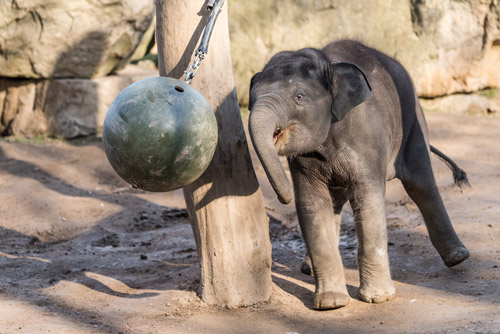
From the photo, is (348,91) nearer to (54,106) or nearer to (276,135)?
(276,135)

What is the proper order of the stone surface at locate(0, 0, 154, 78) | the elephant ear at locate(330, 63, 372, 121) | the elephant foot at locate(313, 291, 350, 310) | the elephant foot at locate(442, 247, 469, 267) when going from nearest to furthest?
the elephant ear at locate(330, 63, 372, 121)
the elephant foot at locate(313, 291, 350, 310)
the elephant foot at locate(442, 247, 469, 267)
the stone surface at locate(0, 0, 154, 78)

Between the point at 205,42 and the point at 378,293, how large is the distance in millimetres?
2100

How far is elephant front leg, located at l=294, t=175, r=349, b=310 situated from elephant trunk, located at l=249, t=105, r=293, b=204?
0.93 metres

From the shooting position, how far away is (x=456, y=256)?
551cm

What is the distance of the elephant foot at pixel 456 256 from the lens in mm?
5512

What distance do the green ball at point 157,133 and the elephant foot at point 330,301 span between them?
1570 mm

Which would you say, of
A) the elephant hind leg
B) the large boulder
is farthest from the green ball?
the large boulder

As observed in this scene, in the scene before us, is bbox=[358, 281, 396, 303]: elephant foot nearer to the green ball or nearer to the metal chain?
the green ball

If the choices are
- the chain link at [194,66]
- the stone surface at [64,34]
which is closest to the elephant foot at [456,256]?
the chain link at [194,66]

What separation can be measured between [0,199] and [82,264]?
7.27 ft

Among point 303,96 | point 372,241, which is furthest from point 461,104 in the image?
point 303,96

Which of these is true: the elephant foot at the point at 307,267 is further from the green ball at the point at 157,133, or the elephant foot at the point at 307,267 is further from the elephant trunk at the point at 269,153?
the green ball at the point at 157,133

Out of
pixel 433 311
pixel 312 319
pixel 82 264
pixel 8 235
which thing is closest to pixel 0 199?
pixel 8 235

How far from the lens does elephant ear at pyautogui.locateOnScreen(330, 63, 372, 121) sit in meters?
4.66
